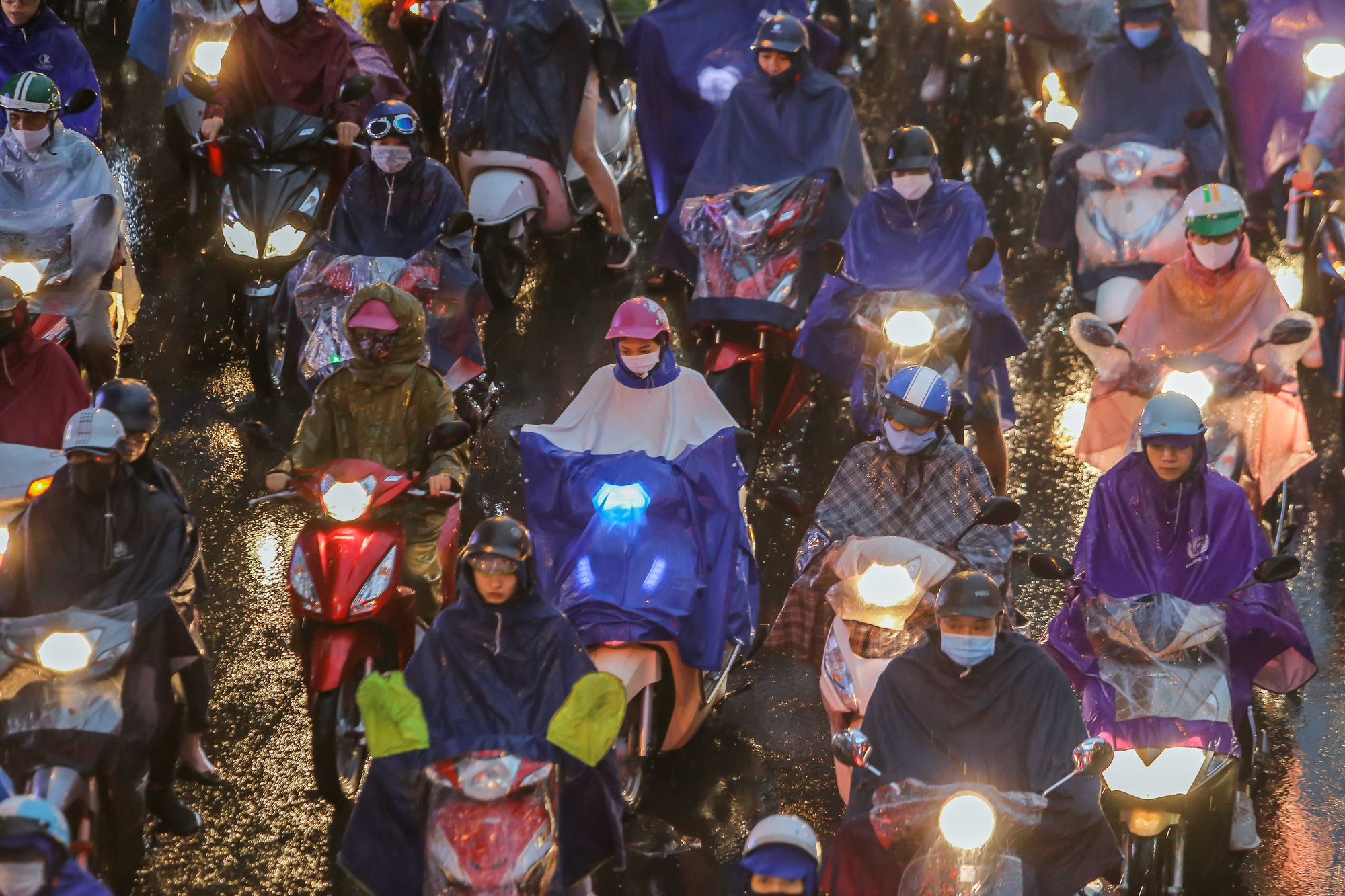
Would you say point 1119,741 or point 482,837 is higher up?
point 1119,741

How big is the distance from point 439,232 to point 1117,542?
13.9ft

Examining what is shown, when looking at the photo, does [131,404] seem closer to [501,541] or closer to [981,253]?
[501,541]

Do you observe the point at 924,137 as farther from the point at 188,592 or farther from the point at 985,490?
the point at 188,592

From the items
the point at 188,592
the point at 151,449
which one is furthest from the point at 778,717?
the point at 151,449

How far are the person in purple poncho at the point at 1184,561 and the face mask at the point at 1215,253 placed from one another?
6.33 feet

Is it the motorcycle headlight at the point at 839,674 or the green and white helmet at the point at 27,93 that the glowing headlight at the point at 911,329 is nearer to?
the motorcycle headlight at the point at 839,674

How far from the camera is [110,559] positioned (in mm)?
6930

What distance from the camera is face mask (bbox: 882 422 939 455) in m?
7.61

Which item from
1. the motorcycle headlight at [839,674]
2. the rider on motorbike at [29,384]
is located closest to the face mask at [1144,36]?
the motorcycle headlight at [839,674]

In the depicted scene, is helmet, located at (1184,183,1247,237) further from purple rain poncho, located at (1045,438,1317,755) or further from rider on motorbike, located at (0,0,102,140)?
rider on motorbike, located at (0,0,102,140)

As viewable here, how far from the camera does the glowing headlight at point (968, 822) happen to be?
573cm

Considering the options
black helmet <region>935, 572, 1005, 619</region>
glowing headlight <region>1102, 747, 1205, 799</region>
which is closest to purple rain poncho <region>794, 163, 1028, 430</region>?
glowing headlight <region>1102, 747, 1205, 799</region>

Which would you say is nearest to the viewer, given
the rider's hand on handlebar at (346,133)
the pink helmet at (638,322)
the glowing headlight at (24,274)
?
the pink helmet at (638,322)

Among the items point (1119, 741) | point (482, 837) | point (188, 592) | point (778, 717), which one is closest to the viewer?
point (482, 837)
